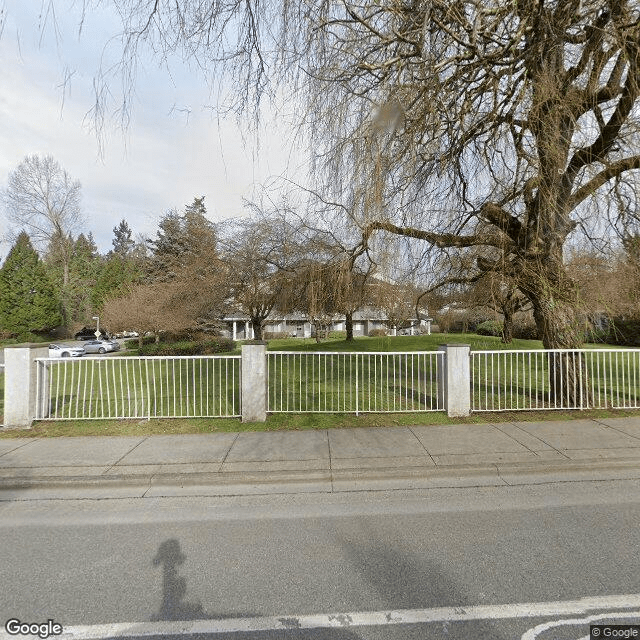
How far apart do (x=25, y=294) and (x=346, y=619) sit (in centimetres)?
4896

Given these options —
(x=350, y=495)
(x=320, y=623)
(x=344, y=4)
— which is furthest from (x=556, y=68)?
(x=320, y=623)

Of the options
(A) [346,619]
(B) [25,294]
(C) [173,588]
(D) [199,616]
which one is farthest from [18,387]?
(B) [25,294]

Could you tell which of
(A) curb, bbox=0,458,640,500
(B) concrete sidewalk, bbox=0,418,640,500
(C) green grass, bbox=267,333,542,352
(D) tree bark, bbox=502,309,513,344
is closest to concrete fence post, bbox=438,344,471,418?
(B) concrete sidewalk, bbox=0,418,640,500

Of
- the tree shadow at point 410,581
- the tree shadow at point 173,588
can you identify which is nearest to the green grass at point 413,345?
the tree shadow at point 410,581

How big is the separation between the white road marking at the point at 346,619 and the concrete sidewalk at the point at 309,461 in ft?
6.16

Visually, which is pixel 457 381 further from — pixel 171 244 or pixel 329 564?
pixel 171 244

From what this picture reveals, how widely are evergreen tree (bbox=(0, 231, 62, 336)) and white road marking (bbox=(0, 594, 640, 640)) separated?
4694 cm

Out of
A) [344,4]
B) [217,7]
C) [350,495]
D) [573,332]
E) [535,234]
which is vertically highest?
[344,4]

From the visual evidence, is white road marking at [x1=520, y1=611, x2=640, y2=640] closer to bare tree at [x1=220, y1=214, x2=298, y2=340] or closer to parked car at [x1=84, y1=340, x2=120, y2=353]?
bare tree at [x1=220, y1=214, x2=298, y2=340]

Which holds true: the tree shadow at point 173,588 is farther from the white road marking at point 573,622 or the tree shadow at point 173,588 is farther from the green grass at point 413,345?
the green grass at point 413,345

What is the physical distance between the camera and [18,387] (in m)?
6.27

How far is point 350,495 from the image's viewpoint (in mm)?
4035

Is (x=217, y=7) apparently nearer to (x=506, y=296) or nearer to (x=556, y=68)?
(x=556, y=68)

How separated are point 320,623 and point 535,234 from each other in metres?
7.05
